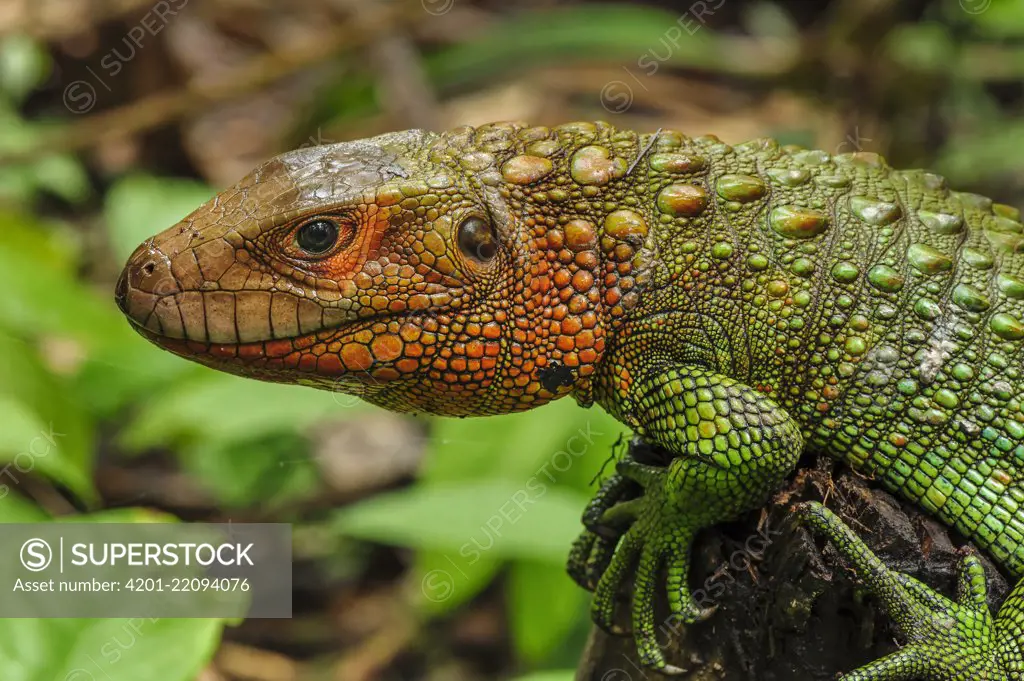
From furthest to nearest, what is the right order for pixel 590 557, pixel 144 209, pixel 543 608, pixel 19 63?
pixel 19 63
pixel 144 209
pixel 543 608
pixel 590 557

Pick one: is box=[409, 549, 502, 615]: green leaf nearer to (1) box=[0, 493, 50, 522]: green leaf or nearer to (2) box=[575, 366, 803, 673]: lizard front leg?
(1) box=[0, 493, 50, 522]: green leaf

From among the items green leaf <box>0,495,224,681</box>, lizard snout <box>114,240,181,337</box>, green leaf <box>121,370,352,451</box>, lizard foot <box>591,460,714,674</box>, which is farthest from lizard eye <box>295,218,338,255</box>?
green leaf <box>121,370,352,451</box>

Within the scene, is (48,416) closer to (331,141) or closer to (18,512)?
(18,512)

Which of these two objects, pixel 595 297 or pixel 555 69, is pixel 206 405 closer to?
pixel 595 297

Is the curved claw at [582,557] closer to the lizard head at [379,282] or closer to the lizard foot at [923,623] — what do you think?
the lizard head at [379,282]

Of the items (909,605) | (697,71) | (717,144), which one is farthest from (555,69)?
(909,605)

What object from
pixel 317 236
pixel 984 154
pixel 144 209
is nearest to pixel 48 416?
pixel 144 209
